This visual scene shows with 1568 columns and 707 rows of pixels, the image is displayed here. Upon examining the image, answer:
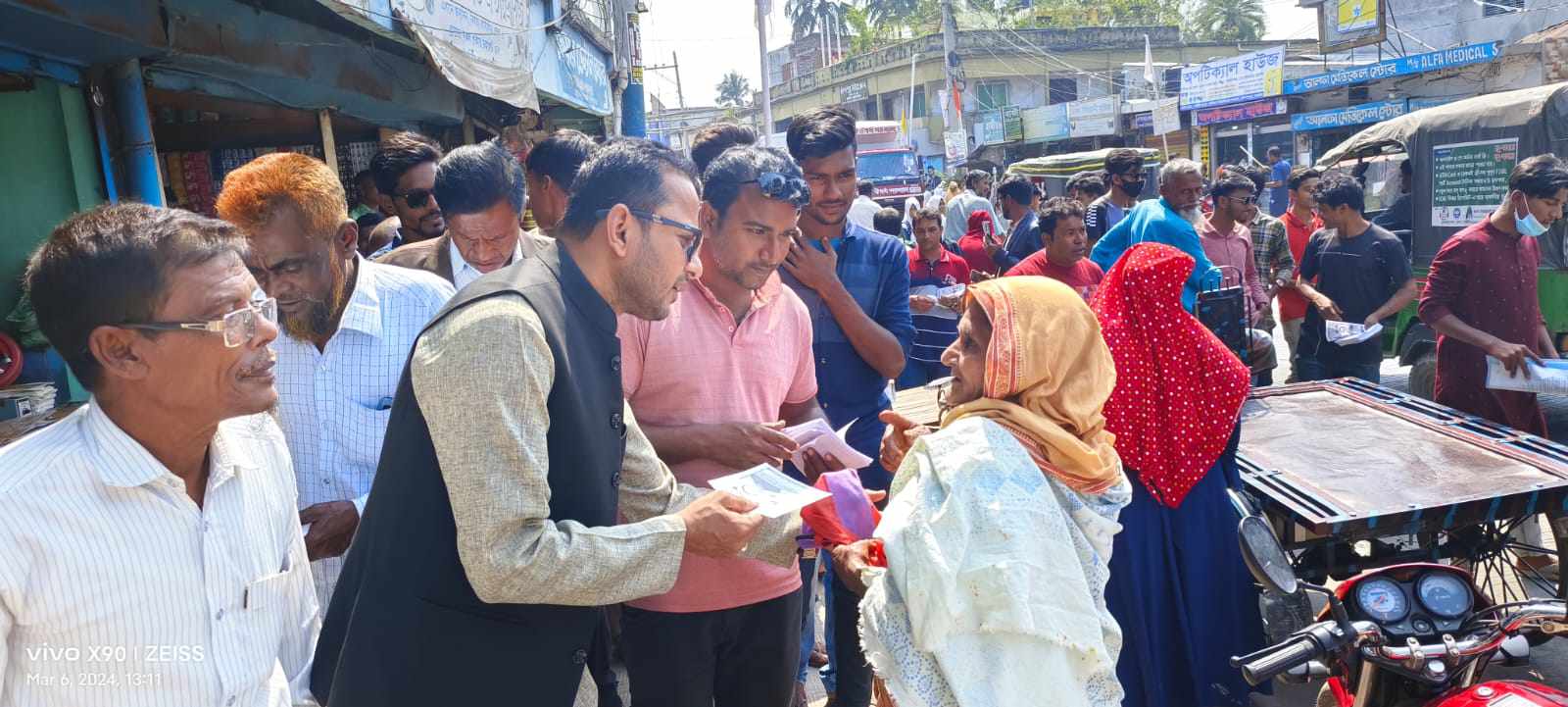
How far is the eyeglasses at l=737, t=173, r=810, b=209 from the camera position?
2.65 m

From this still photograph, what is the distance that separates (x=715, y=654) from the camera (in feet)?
8.29

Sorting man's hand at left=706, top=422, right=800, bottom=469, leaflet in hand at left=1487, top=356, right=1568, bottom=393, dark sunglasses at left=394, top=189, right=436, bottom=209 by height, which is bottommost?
leaflet in hand at left=1487, top=356, right=1568, bottom=393

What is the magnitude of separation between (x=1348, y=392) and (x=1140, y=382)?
207 cm

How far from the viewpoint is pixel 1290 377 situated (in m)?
6.77

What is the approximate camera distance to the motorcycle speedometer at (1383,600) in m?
2.38

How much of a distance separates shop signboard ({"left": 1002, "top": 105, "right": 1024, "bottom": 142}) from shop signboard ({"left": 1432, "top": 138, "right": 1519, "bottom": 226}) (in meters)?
29.0

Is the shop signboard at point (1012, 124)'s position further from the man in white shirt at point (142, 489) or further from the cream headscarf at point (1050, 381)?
the man in white shirt at point (142, 489)

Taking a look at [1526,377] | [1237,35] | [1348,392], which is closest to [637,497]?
[1348,392]

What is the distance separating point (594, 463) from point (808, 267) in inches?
62.4

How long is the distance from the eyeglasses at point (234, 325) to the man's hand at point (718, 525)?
79 centimetres

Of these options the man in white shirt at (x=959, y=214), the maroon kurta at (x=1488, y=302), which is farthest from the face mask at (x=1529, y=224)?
the man in white shirt at (x=959, y=214)

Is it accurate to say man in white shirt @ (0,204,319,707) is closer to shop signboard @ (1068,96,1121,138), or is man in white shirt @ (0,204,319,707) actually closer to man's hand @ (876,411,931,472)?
man's hand @ (876,411,931,472)

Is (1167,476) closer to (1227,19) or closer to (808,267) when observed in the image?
(808,267)

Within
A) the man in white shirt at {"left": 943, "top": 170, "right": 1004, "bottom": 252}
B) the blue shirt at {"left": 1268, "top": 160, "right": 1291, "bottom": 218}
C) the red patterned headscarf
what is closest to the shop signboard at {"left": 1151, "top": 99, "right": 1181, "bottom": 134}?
the blue shirt at {"left": 1268, "top": 160, "right": 1291, "bottom": 218}
